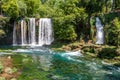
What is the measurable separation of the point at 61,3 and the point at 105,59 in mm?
20839

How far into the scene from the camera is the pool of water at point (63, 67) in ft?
94.0

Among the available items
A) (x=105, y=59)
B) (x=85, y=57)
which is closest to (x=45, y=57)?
(x=85, y=57)

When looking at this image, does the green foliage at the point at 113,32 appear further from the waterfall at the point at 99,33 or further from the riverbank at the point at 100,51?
the riverbank at the point at 100,51

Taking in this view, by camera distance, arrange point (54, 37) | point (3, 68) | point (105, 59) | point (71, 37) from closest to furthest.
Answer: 1. point (3, 68)
2. point (105, 59)
3. point (71, 37)
4. point (54, 37)

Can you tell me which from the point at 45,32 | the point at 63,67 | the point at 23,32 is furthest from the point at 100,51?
the point at 23,32

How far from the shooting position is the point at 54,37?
5666cm

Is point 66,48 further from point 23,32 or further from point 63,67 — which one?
point 63,67

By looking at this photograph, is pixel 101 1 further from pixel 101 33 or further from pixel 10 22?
pixel 10 22

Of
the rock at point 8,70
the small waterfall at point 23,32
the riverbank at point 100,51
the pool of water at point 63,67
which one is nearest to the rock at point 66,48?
the riverbank at point 100,51

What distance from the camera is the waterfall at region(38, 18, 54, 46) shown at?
57.1 metres

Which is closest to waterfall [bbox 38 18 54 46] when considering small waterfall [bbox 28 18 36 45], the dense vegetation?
small waterfall [bbox 28 18 36 45]

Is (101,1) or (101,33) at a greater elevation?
(101,1)

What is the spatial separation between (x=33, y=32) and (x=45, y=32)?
8.08ft

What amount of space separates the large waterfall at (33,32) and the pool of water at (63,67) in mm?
12723
